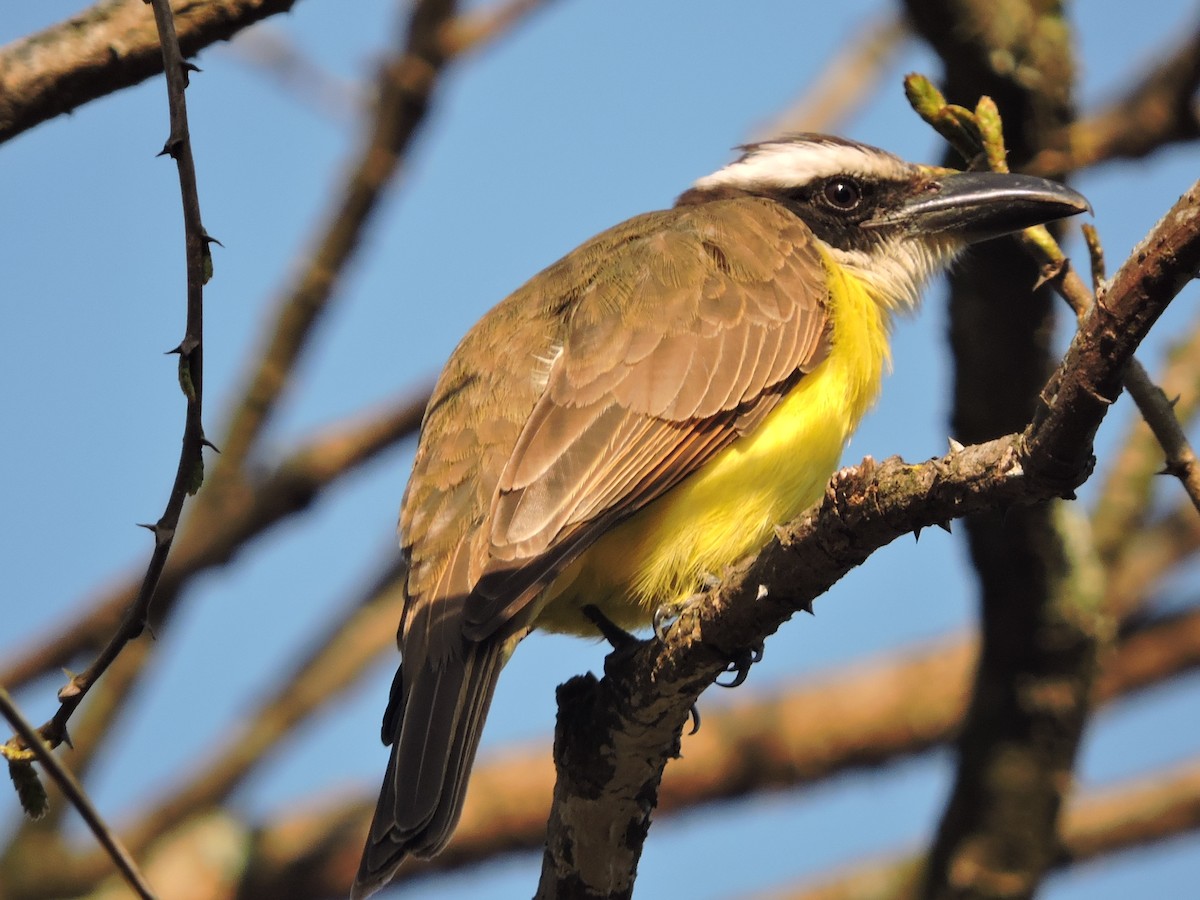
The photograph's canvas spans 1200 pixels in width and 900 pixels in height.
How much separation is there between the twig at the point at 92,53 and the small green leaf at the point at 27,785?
1.69m

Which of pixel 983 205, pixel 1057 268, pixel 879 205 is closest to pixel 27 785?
pixel 1057 268

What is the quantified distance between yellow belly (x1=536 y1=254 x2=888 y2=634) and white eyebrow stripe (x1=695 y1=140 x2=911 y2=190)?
41.6 inches

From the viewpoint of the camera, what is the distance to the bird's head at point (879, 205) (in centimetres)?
527

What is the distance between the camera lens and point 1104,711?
26.4 feet

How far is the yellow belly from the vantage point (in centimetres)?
447

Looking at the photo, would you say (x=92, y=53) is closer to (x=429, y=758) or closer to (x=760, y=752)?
(x=429, y=758)

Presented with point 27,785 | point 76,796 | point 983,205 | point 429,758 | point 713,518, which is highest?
point 983,205

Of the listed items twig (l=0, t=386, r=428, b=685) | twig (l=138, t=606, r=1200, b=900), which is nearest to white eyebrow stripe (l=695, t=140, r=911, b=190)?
twig (l=0, t=386, r=428, b=685)

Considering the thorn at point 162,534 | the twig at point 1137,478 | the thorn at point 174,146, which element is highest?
the twig at point 1137,478

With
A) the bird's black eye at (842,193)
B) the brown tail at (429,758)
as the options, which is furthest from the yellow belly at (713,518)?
the bird's black eye at (842,193)

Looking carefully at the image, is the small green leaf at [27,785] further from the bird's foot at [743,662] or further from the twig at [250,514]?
the twig at [250,514]

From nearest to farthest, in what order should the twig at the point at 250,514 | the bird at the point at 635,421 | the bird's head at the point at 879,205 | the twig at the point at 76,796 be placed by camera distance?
the twig at the point at 76,796
the bird at the point at 635,421
the bird's head at the point at 879,205
the twig at the point at 250,514

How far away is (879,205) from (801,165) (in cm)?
32

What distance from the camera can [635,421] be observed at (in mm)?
4488
